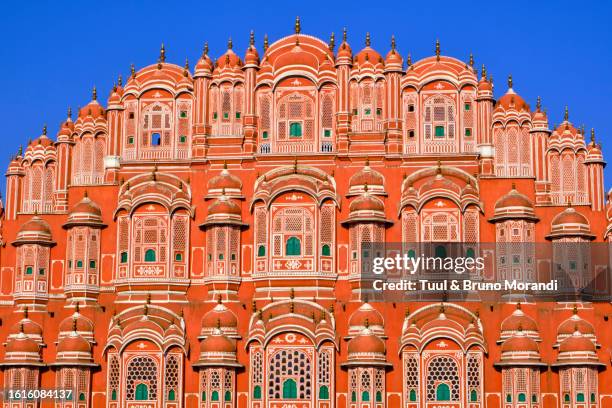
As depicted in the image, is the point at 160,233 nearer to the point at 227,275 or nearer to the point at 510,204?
the point at 227,275

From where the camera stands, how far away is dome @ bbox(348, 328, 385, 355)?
50688 mm

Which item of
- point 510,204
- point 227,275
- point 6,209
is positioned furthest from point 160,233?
point 510,204

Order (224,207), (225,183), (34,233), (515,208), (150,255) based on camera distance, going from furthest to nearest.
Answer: (34,233)
(225,183)
(150,255)
(224,207)
(515,208)

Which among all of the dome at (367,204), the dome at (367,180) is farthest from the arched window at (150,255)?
the dome at (367,180)

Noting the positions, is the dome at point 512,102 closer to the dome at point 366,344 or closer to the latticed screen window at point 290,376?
the dome at point 366,344

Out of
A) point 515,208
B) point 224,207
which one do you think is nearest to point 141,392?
point 224,207

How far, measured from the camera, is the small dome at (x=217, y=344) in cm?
5119

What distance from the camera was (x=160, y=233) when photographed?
5412cm

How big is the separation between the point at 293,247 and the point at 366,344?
16.9ft

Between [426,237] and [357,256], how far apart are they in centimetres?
277

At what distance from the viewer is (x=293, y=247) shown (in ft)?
175

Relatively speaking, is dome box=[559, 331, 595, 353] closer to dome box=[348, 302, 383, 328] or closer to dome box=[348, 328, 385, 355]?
dome box=[348, 328, 385, 355]

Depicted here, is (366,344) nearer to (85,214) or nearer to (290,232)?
(290,232)

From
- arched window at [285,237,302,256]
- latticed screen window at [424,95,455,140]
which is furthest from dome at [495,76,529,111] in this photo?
arched window at [285,237,302,256]
